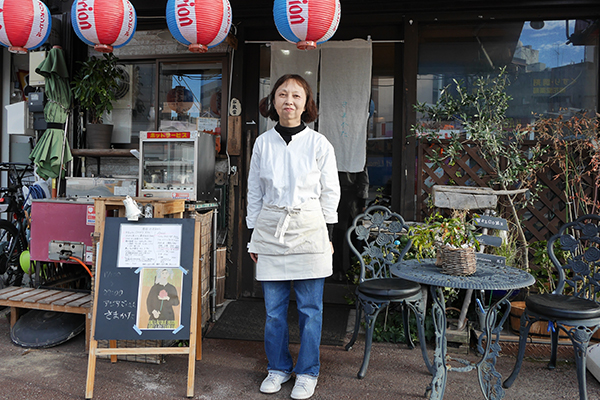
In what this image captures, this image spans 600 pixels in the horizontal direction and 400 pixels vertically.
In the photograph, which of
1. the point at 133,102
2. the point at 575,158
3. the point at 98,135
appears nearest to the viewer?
the point at 575,158

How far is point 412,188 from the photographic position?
4.90 meters

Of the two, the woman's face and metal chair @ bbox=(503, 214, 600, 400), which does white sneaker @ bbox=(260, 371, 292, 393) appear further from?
the woman's face

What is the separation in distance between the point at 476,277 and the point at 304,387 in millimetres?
1437

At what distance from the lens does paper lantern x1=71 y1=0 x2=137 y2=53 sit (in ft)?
12.2

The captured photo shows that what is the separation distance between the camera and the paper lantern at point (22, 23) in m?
3.90

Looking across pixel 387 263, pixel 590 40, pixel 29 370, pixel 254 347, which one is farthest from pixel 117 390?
pixel 590 40

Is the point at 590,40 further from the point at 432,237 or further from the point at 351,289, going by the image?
the point at 351,289

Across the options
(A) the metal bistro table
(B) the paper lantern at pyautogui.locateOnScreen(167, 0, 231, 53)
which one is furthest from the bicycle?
(A) the metal bistro table

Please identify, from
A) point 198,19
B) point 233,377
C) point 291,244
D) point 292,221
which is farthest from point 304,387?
point 198,19

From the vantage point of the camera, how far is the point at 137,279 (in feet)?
10.7

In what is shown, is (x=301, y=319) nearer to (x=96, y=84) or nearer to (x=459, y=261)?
(x=459, y=261)

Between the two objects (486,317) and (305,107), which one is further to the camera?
(305,107)

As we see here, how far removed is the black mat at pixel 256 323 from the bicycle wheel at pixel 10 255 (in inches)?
107

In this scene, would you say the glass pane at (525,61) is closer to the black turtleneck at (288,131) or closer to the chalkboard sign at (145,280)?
the black turtleneck at (288,131)
